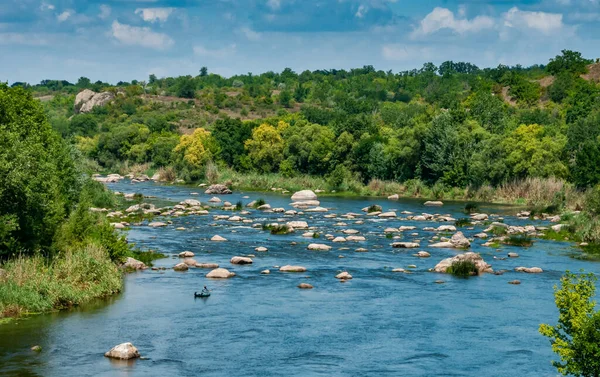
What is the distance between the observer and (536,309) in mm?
45375

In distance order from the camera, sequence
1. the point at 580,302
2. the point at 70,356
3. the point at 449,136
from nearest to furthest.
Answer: the point at 580,302, the point at 70,356, the point at 449,136

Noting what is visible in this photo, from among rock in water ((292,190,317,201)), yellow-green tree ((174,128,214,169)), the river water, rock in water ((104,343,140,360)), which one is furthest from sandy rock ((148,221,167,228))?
yellow-green tree ((174,128,214,169))

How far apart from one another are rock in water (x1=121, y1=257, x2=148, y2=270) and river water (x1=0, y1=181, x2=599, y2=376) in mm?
1112

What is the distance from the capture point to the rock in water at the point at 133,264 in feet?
180

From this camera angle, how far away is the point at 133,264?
181 ft

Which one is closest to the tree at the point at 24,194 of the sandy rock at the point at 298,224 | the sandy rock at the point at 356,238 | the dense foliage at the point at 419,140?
the sandy rock at the point at 356,238

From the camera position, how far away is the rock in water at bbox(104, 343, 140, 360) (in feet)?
117

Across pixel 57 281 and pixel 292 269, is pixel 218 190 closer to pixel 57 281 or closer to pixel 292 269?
pixel 292 269

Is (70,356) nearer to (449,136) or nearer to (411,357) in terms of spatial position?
(411,357)

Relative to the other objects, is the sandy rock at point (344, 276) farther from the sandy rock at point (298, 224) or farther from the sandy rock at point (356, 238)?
the sandy rock at point (298, 224)

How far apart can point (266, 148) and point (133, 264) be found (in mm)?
76526

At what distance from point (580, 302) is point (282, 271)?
31111 millimetres

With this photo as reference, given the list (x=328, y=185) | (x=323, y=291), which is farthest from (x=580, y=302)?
(x=328, y=185)

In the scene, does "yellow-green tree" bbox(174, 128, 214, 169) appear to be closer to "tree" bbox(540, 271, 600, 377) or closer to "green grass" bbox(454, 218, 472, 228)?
"green grass" bbox(454, 218, 472, 228)
